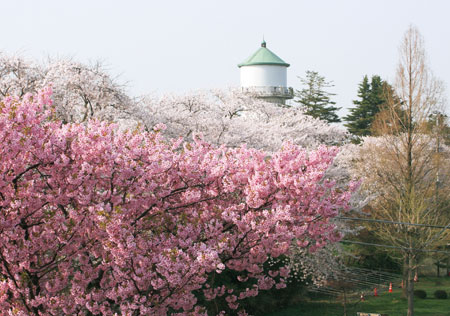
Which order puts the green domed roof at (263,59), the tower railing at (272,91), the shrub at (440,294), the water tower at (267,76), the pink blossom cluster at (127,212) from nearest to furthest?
the pink blossom cluster at (127,212), the shrub at (440,294), the tower railing at (272,91), the water tower at (267,76), the green domed roof at (263,59)

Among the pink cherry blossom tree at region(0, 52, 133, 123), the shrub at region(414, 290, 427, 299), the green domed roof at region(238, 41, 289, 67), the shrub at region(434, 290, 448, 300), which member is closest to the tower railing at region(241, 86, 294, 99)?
the green domed roof at region(238, 41, 289, 67)

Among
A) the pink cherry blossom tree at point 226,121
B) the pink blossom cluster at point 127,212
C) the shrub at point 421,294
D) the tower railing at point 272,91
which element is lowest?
the shrub at point 421,294

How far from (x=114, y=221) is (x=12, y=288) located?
181 cm

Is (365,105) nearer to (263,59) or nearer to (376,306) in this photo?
(263,59)

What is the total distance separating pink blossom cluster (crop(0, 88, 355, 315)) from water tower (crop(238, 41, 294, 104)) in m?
35.2

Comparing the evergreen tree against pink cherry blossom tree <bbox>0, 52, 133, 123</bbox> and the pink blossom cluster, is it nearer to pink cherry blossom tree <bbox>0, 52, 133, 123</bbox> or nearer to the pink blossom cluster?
pink cherry blossom tree <bbox>0, 52, 133, 123</bbox>

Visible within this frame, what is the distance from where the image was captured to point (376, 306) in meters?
27.9

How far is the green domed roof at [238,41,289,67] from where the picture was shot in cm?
4416

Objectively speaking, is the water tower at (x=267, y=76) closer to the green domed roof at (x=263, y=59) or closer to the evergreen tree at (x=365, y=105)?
the green domed roof at (x=263, y=59)

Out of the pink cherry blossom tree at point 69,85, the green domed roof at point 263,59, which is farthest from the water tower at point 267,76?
the pink cherry blossom tree at point 69,85

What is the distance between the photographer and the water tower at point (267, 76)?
4372 centimetres

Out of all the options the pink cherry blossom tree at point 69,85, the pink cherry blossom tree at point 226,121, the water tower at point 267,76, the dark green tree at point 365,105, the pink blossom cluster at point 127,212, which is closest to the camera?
the pink blossom cluster at point 127,212

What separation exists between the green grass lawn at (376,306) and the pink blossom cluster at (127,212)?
56.9 feet

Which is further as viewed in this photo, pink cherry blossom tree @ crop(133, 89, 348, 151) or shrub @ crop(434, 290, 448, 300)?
Answer: shrub @ crop(434, 290, 448, 300)
